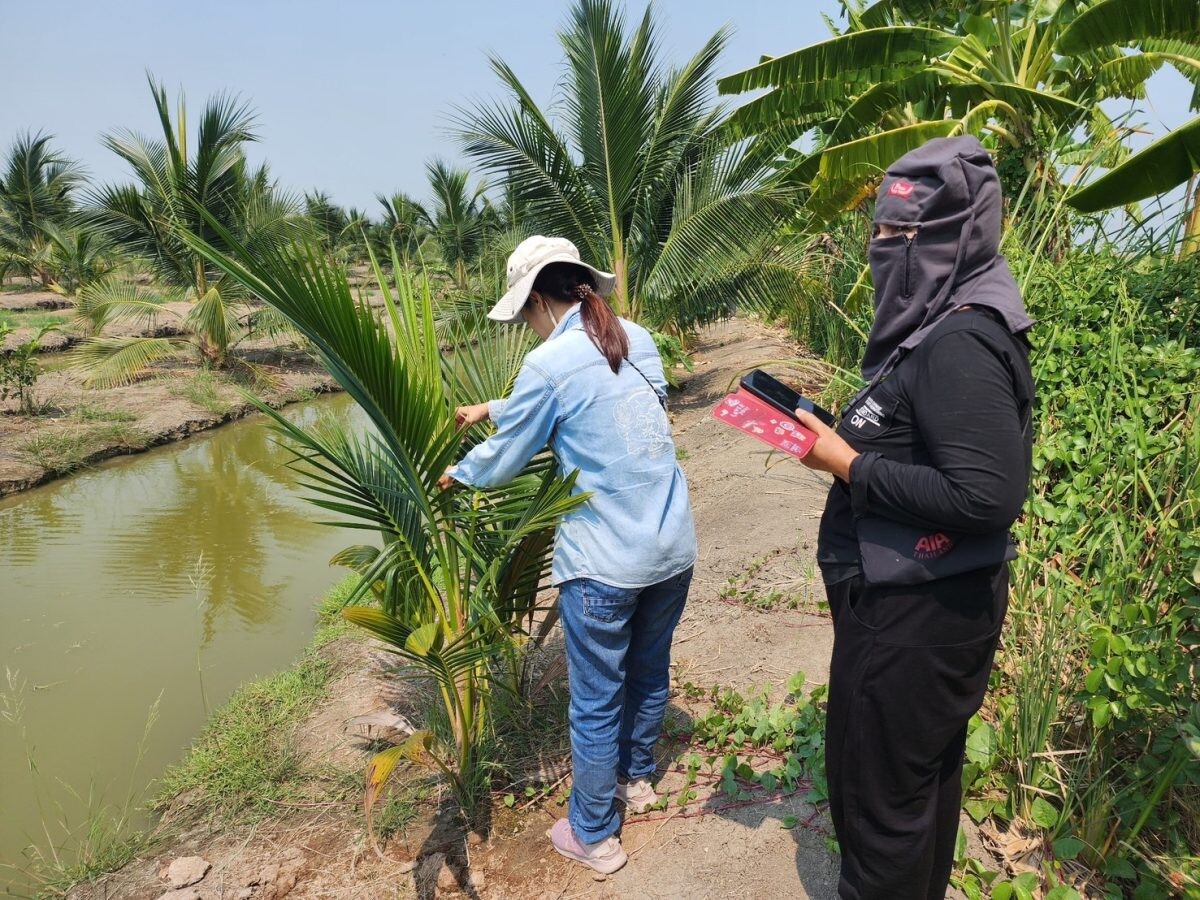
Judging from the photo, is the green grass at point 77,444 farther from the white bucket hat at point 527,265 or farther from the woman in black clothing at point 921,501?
the woman in black clothing at point 921,501

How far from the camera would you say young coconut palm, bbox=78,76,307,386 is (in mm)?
11766

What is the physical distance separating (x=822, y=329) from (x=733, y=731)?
592 centimetres

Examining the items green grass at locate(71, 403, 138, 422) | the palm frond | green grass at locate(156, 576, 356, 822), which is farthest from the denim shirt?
the palm frond

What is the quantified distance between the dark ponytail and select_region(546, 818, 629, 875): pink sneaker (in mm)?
1383

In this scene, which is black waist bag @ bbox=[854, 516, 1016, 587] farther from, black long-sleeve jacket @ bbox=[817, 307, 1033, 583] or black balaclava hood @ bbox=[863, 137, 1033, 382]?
black balaclava hood @ bbox=[863, 137, 1033, 382]

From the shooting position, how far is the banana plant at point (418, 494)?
186cm

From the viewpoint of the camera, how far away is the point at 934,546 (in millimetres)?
1319

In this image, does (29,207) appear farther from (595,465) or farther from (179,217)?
(595,465)

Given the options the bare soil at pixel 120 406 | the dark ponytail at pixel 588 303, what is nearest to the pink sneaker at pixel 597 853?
the dark ponytail at pixel 588 303

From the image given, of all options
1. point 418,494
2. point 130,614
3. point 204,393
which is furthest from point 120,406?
point 418,494

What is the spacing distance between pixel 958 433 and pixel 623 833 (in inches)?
68.4

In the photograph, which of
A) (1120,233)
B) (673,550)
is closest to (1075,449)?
(1120,233)

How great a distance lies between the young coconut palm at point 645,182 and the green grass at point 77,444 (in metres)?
5.63

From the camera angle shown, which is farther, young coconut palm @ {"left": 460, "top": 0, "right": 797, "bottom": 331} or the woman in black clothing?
young coconut palm @ {"left": 460, "top": 0, "right": 797, "bottom": 331}
